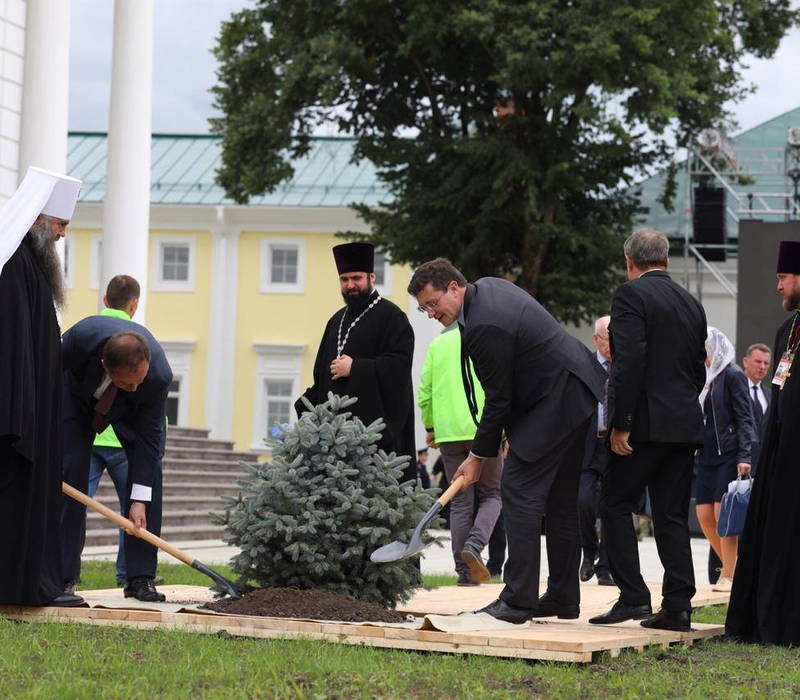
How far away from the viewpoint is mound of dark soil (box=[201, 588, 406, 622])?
24.5 ft

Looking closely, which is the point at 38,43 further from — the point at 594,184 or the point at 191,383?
the point at 191,383

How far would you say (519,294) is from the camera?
25.6ft

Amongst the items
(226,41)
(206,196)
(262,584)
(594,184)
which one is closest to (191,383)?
(206,196)

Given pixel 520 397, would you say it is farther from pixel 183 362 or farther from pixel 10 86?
pixel 183 362

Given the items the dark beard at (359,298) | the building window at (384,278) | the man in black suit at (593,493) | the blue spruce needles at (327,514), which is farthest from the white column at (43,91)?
the building window at (384,278)

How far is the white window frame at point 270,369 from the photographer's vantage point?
150ft

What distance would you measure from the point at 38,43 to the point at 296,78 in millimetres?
11227

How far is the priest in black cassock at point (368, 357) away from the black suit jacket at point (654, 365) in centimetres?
203

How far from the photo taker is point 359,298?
991 cm

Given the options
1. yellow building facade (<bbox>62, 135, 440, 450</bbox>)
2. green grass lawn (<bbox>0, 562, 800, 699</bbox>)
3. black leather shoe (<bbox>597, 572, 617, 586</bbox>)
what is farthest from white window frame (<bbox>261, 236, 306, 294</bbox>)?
green grass lawn (<bbox>0, 562, 800, 699</bbox>)

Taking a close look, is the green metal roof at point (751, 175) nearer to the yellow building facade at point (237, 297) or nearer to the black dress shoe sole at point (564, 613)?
the yellow building facade at point (237, 297)

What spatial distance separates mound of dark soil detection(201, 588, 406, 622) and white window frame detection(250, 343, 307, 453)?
37.8 metres

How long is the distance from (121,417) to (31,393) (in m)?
1.18

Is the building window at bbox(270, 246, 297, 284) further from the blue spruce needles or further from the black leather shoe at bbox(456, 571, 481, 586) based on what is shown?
the blue spruce needles
